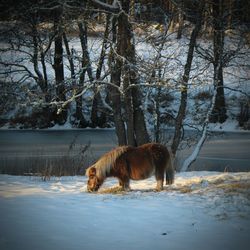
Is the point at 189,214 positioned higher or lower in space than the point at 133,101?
lower

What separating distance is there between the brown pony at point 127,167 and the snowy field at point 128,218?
11.3 inches

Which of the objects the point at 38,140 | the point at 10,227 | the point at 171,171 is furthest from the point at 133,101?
the point at 38,140

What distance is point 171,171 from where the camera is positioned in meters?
9.41

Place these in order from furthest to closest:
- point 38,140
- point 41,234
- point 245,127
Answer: point 245,127, point 38,140, point 41,234

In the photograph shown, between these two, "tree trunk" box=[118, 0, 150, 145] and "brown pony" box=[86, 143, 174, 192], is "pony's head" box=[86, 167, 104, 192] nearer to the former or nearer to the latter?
"brown pony" box=[86, 143, 174, 192]

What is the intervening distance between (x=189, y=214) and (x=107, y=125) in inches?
891

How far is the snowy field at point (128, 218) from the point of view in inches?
214

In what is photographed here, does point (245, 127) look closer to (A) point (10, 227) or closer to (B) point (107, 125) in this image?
(B) point (107, 125)

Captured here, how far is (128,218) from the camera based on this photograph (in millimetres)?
6492

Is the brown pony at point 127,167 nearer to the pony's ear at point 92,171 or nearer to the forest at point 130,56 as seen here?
the pony's ear at point 92,171

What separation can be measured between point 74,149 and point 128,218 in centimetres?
1239

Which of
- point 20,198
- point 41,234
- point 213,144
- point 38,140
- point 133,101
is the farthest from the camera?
point 38,140

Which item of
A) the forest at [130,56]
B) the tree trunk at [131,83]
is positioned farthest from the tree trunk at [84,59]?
the tree trunk at [131,83]

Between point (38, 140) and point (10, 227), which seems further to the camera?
point (38, 140)
